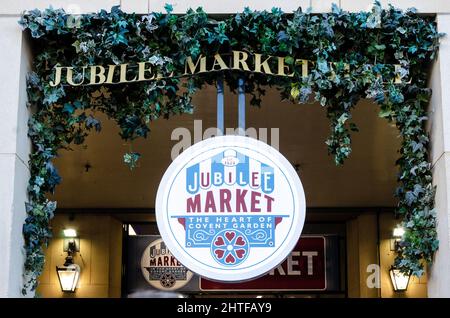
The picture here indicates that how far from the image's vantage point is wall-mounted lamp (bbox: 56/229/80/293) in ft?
29.9

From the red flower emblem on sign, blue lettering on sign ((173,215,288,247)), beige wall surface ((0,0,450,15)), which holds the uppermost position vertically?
beige wall surface ((0,0,450,15))

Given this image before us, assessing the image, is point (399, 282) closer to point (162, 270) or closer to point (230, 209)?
point (162, 270)

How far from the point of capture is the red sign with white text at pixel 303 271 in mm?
9148

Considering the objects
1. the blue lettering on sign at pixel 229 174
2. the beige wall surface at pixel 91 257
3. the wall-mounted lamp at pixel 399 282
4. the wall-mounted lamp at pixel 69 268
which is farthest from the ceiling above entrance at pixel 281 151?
the blue lettering on sign at pixel 229 174

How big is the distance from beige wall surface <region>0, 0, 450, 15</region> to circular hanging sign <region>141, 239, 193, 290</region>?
12.2ft

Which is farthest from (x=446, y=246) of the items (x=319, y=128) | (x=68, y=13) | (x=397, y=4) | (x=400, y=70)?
(x=68, y=13)

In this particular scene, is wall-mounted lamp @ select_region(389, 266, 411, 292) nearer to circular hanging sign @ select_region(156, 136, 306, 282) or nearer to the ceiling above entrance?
the ceiling above entrance

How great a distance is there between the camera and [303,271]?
30.1 ft

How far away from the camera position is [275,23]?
593cm

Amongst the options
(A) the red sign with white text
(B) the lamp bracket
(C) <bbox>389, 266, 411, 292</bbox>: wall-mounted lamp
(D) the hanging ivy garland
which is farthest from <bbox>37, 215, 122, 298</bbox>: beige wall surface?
(D) the hanging ivy garland

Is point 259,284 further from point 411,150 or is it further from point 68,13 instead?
point 68,13

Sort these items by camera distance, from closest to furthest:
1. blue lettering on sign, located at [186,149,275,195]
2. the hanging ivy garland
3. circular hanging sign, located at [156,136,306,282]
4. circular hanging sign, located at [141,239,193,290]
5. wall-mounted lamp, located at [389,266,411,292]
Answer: circular hanging sign, located at [156,136,306,282] < blue lettering on sign, located at [186,149,275,195] < the hanging ivy garland < wall-mounted lamp, located at [389,266,411,292] < circular hanging sign, located at [141,239,193,290]

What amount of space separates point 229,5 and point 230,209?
134 cm

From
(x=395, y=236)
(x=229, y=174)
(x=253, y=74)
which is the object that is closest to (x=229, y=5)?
(x=253, y=74)
